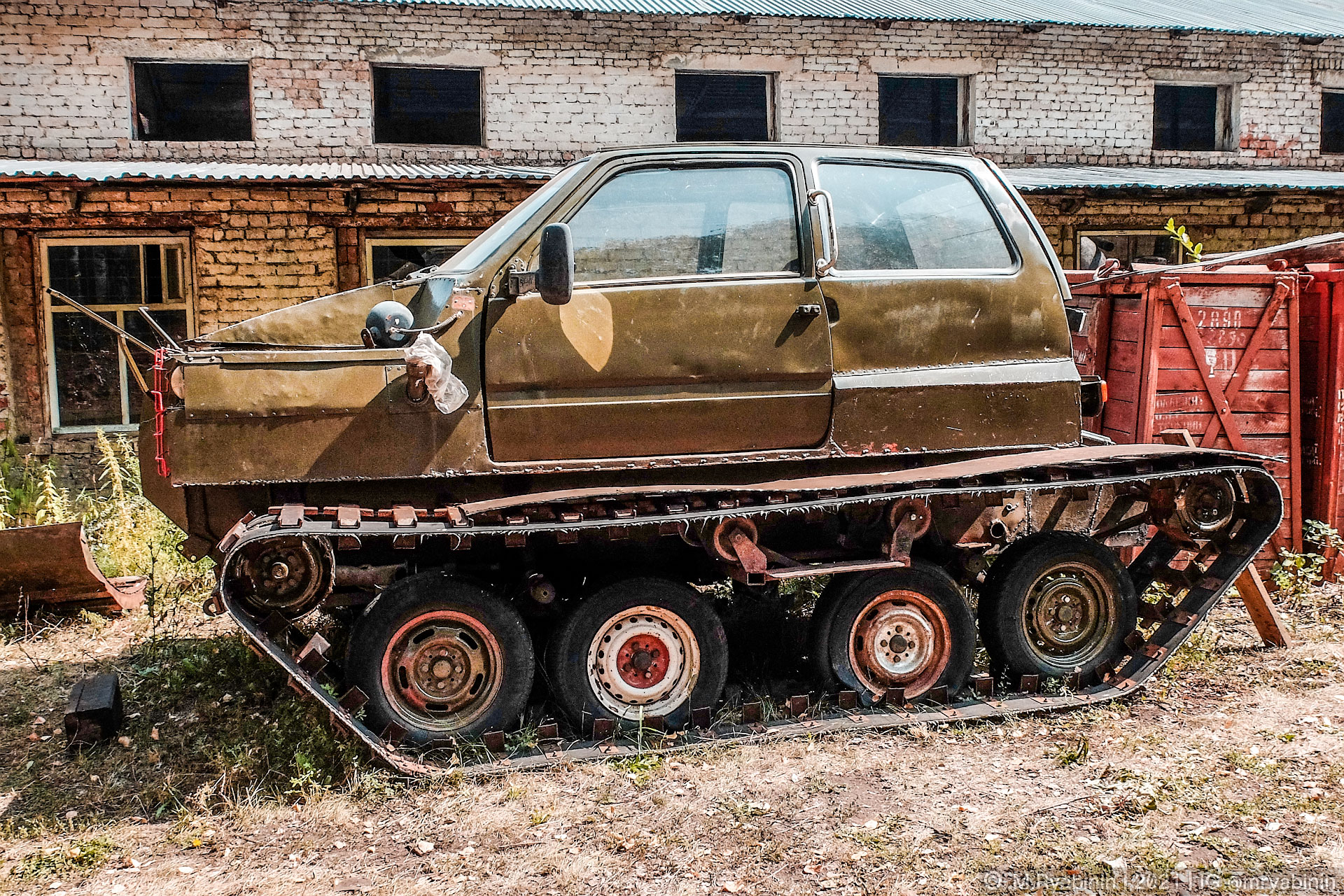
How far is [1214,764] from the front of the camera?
13.5 feet

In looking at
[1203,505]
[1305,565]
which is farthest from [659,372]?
[1305,565]

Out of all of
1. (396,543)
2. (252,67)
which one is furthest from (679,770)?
(252,67)

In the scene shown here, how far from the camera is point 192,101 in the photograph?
11.3 m

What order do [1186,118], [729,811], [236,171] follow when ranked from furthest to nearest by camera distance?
[1186,118]
[236,171]
[729,811]

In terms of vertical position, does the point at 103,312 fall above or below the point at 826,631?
above

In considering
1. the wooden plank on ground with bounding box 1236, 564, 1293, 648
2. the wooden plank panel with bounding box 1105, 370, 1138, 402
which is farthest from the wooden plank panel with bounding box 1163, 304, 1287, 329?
the wooden plank on ground with bounding box 1236, 564, 1293, 648

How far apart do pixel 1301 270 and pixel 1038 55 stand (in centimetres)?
707

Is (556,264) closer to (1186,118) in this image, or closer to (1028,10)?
(1028,10)

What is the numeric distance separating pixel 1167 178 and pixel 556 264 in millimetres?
10292

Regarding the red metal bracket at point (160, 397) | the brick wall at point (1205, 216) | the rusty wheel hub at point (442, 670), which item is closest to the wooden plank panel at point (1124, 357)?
the rusty wheel hub at point (442, 670)

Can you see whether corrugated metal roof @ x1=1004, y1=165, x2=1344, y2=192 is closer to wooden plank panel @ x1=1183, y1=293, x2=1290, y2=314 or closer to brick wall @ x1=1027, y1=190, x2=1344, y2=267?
brick wall @ x1=1027, y1=190, x2=1344, y2=267

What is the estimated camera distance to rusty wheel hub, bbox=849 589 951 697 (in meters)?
4.58

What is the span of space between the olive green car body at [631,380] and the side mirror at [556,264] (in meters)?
0.25

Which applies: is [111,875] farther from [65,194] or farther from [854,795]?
[65,194]
